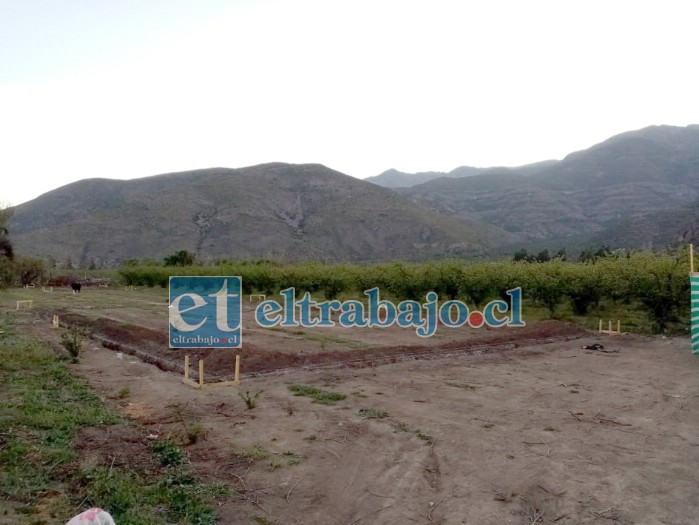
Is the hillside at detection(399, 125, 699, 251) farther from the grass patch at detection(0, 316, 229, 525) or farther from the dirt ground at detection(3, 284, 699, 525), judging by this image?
the grass patch at detection(0, 316, 229, 525)

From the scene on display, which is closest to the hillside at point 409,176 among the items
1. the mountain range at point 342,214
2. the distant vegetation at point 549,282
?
the mountain range at point 342,214

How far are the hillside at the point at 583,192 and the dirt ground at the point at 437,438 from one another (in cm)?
4760

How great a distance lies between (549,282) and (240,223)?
48.7 metres

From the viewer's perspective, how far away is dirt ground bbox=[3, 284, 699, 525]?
4723 mm

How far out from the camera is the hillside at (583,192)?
69.7 m

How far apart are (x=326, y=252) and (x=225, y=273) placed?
2532cm

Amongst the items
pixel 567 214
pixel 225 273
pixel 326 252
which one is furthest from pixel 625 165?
pixel 225 273

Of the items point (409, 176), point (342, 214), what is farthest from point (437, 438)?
point (409, 176)

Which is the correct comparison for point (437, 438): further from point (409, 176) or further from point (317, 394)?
point (409, 176)

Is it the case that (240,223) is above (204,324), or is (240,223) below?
above

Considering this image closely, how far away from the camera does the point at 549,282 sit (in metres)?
19.4

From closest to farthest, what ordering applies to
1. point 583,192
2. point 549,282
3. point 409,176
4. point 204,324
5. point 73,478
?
1. point 73,478
2. point 204,324
3. point 549,282
4. point 583,192
5. point 409,176

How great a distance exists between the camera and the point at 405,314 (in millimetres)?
20734

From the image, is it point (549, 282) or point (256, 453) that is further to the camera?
point (549, 282)
